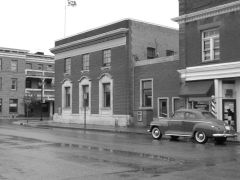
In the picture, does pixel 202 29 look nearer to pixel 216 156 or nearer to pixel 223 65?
pixel 223 65

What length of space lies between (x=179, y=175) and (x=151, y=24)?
26.2 metres

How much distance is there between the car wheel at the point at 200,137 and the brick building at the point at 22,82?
44295mm

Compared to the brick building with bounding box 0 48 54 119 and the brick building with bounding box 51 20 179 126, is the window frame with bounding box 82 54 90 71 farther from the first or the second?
the brick building with bounding box 0 48 54 119

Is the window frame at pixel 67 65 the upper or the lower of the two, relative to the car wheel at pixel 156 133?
upper

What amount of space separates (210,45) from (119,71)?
→ 33.0ft

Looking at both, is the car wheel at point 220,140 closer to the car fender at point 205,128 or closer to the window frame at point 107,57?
the car fender at point 205,128

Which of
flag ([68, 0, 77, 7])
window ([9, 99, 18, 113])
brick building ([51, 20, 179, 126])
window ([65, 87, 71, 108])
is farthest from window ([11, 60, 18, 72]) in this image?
window ([65, 87, 71, 108])

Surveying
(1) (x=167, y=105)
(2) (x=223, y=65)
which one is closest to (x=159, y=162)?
(2) (x=223, y=65)

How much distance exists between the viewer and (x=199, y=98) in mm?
25547

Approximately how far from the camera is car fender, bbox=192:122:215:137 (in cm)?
1788

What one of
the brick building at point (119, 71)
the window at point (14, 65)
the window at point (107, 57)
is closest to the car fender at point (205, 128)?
the brick building at point (119, 71)

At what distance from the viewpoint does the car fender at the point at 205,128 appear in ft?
58.6

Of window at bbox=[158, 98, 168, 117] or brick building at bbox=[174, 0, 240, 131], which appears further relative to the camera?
window at bbox=[158, 98, 168, 117]

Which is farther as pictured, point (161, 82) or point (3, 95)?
point (3, 95)
